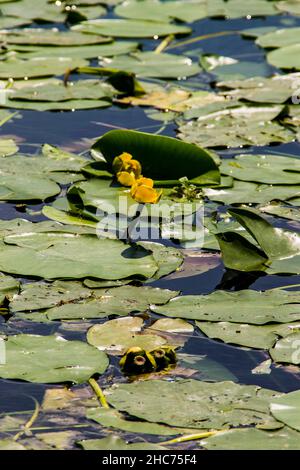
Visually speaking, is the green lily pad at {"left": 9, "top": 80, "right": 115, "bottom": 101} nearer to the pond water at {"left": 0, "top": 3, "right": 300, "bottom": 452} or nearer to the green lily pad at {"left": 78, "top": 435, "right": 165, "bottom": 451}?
the pond water at {"left": 0, "top": 3, "right": 300, "bottom": 452}

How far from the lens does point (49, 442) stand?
2.38 m

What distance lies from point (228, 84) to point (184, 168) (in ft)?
3.38

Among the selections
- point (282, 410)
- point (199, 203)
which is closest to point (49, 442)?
point (282, 410)

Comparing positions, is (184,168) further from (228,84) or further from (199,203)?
(228,84)

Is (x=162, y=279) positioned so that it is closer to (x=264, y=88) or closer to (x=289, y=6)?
(x=264, y=88)

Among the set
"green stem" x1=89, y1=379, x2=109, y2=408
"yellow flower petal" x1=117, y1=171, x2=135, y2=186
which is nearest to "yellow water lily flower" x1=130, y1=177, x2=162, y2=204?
"yellow flower petal" x1=117, y1=171, x2=135, y2=186

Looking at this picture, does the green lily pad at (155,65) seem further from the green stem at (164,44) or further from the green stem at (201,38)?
the green stem at (201,38)

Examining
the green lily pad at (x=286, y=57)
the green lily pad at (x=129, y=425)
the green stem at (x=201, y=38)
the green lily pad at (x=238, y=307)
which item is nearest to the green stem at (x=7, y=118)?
the green stem at (x=201, y=38)

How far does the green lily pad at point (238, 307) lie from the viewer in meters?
2.87

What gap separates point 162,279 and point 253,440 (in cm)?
86

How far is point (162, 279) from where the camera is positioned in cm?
315

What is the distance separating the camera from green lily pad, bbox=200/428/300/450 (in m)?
2.34

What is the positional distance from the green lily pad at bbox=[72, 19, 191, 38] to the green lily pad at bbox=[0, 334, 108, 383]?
9.11ft
